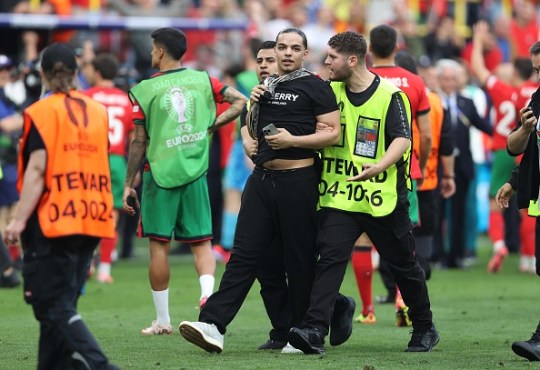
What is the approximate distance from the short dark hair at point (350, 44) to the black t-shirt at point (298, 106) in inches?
10.7

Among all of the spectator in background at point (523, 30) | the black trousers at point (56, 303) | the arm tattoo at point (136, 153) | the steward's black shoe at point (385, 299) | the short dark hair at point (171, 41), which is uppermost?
the spectator in background at point (523, 30)

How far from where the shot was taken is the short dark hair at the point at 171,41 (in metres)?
10.4

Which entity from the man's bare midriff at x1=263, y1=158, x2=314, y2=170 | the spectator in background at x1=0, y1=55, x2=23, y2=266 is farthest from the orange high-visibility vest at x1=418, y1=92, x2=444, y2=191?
the spectator in background at x1=0, y1=55, x2=23, y2=266

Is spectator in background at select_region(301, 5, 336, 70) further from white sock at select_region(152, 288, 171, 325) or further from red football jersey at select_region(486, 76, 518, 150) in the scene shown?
white sock at select_region(152, 288, 171, 325)

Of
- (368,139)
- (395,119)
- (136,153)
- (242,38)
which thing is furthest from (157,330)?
(242,38)

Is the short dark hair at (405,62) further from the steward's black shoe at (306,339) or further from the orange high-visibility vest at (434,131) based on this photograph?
the steward's black shoe at (306,339)

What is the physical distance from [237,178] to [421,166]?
20.4 ft

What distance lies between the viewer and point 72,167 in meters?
7.59

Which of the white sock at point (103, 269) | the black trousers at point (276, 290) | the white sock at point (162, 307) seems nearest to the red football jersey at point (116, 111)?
the white sock at point (103, 269)

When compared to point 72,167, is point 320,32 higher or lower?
higher

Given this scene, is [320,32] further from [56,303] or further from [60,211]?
[56,303]

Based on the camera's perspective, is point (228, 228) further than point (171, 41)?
Yes

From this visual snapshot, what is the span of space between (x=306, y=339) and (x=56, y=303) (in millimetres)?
2083

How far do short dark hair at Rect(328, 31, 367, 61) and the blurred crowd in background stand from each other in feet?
16.4
